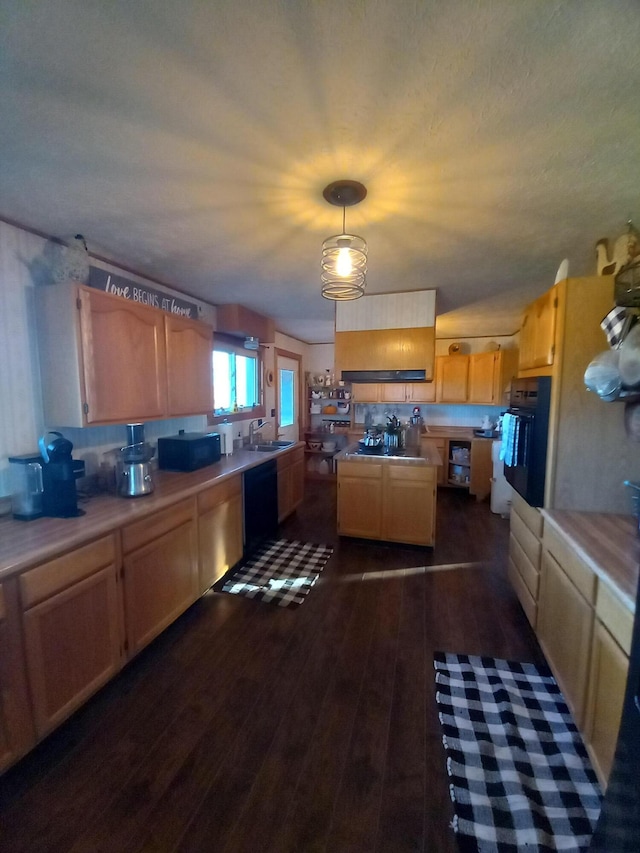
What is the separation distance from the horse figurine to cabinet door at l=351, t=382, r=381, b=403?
3.52 metres

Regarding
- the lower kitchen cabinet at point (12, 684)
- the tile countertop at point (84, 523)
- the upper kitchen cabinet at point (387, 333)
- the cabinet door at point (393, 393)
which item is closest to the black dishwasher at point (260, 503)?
the tile countertop at point (84, 523)

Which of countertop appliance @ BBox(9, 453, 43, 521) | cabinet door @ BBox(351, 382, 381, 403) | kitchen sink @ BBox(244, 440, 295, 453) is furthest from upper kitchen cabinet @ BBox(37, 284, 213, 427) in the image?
cabinet door @ BBox(351, 382, 381, 403)

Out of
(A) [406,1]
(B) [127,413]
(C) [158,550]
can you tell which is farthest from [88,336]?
(A) [406,1]

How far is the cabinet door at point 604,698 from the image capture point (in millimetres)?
1168

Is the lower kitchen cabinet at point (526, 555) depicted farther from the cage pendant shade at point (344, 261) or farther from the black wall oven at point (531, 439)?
the cage pendant shade at point (344, 261)

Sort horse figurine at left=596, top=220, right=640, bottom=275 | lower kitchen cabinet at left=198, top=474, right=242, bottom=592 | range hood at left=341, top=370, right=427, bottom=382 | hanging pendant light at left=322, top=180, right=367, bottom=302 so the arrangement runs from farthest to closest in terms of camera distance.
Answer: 1. range hood at left=341, top=370, right=427, bottom=382
2. lower kitchen cabinet at left=198, top=474, right=242, bottom=592
3. horse figurine at left=596, top=220, right=640, bottom=275
4. hanging pendant light at left=322, top=180, right=367, bottom=302

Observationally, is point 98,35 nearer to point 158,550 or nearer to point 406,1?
point 406,1

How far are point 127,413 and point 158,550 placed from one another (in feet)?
2.83

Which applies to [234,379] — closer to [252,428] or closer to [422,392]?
[252,428]

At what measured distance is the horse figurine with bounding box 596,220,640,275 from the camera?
1.72 meters

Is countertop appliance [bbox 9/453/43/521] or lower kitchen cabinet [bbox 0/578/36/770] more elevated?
countertop appliance [bbox 9/453/43/521]

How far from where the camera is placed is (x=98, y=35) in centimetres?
85

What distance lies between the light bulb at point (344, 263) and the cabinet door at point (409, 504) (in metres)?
1.97

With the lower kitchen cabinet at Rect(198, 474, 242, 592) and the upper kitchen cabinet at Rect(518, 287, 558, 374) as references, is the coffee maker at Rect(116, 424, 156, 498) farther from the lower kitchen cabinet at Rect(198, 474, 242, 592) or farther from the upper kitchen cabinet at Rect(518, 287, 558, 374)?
the upper kitchen cabinet at Rect(518, 287, 558, 374)
